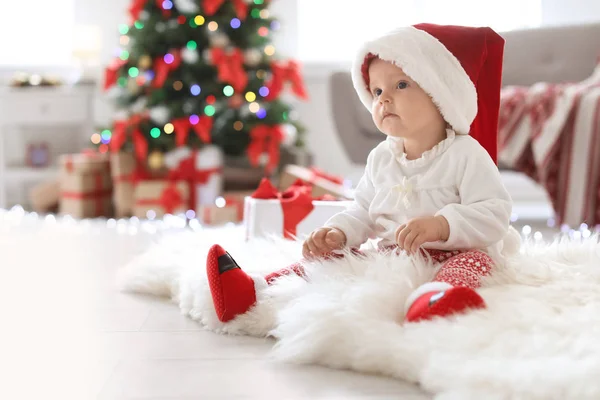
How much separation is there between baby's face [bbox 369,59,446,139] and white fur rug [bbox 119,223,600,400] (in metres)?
0.23

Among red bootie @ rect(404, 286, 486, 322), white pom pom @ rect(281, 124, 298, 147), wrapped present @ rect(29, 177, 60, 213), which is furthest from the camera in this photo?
wrapped present @ rect(29, 177, 60, 213)

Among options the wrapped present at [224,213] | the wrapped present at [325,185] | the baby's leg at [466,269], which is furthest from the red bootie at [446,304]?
the wrapped present at [224,213]

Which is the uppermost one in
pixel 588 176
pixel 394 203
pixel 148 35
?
pixel 148 35

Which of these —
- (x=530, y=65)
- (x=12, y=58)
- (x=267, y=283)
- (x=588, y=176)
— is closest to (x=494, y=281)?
(x=267, y=283)

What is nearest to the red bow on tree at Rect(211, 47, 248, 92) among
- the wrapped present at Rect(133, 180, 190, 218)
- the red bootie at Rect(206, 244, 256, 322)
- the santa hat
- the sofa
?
the sofa

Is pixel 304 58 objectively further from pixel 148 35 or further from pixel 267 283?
pixel 267 283

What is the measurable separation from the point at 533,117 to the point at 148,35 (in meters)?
1.61

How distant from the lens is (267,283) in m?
1.27

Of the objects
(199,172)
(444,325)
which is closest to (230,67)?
(199,172)

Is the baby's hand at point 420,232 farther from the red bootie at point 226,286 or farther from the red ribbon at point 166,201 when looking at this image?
the red ribbon at point 166,201

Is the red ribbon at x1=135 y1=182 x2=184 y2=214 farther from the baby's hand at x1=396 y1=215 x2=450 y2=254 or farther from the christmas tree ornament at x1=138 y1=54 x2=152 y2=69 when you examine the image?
the baby's hand at x1=396 y1=215 x2=450 y2=254

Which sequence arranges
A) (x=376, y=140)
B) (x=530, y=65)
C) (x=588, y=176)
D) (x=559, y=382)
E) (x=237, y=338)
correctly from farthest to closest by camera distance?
1. (x=530, y=65)
2. (x=376, y=140)
3. (x=588, y=176)
4. (x=237, y=338)
5. (x=559, y=382)

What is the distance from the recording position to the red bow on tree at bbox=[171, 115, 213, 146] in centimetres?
310

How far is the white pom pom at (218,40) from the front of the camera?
3.18 meters
